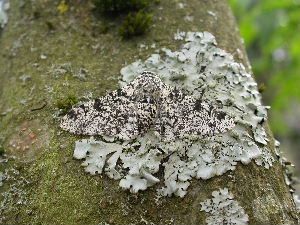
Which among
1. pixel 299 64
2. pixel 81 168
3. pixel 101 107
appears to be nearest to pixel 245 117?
pixel 101 107

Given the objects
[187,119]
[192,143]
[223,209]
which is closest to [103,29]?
[187,119]

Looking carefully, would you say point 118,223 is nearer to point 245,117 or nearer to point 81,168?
point 81,168

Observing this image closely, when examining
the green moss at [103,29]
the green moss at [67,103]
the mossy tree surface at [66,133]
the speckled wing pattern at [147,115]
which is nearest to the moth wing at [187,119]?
the speckled wing pattern at [147,115]

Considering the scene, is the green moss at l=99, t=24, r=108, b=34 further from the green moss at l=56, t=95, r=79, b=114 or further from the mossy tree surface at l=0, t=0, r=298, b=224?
the green moss at l=56, t=95, r=79, b=114

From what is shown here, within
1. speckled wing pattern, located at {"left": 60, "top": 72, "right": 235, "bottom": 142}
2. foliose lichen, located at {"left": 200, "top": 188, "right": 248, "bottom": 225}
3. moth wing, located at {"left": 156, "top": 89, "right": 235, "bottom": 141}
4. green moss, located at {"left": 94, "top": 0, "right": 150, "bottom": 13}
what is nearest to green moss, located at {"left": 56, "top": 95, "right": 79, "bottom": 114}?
speckled wing pattern, located at {"left": 60, "top": 72, "right": 235, "bottom": 142}

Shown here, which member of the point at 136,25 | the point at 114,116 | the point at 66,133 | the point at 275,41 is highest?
the point at 136,25

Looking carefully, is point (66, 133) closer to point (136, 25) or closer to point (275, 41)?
point (136, 25)
